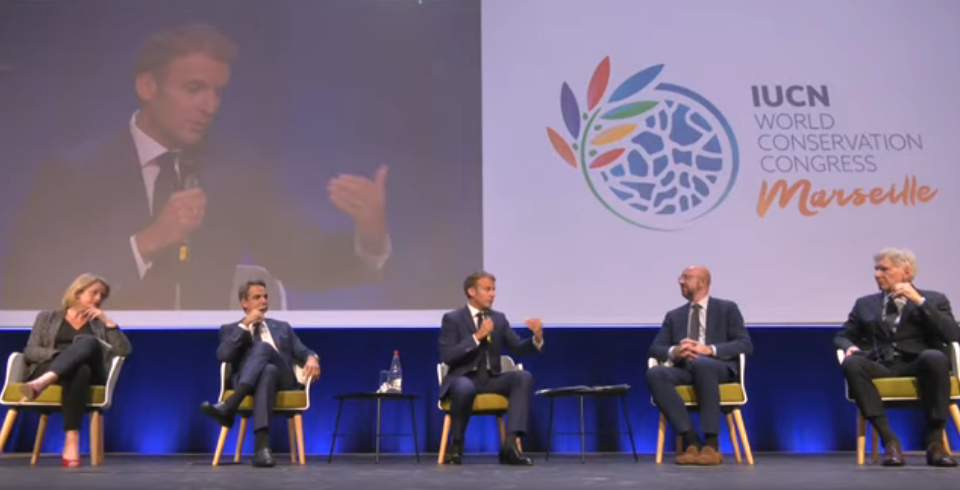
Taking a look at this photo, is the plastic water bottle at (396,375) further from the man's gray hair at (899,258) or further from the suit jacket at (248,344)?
the man's gray hair at (899,258)

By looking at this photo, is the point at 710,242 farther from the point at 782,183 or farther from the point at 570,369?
the point at 570,369

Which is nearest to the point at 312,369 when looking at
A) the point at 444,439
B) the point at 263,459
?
the point at 263,459

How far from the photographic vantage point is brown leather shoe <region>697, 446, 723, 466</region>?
4.52 meters

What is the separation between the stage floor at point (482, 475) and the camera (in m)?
3.49

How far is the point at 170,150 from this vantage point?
5691 mm

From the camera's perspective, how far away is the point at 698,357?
4.77 m

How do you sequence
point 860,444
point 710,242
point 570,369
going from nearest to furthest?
point 860,444, point 710,242, point 570,369

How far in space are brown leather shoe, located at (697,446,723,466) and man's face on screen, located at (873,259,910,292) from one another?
1103 millimetres

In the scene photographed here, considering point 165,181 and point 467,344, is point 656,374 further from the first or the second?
point 165,181

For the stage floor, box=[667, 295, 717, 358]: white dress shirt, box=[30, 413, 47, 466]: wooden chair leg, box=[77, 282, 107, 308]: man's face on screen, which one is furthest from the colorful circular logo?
box=[30, 413, 47, 466]: wooden chair leg

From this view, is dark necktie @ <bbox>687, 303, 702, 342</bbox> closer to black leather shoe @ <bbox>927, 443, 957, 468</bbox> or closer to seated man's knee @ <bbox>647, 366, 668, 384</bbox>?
seated man's knee @ <bbox>647, 366, 668, 384</bbox>

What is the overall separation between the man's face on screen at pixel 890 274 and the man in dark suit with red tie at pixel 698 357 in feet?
2.23

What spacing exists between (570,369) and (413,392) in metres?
0.93

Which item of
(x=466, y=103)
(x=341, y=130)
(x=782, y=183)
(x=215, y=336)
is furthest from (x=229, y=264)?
(x=782, y=183)
